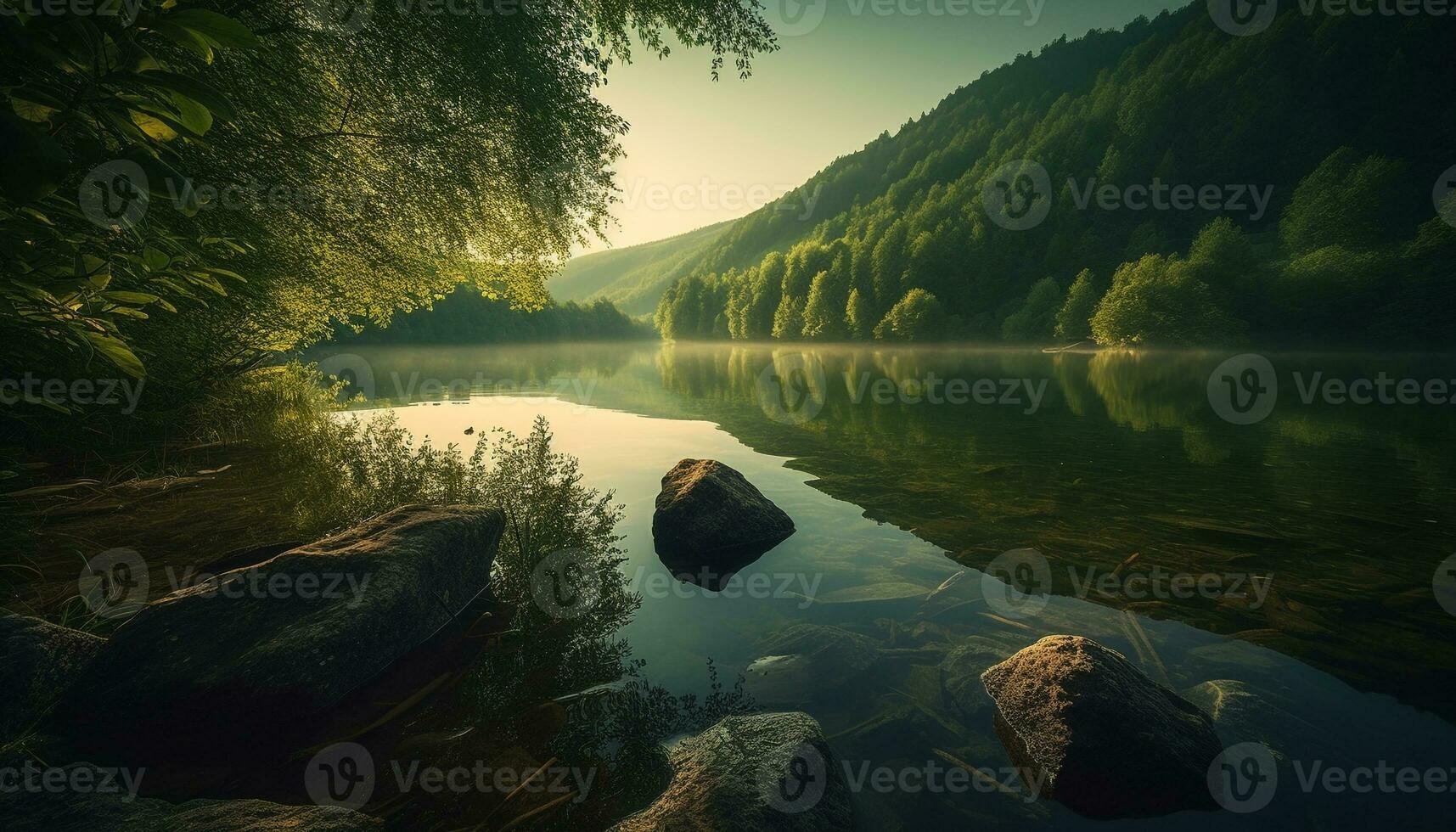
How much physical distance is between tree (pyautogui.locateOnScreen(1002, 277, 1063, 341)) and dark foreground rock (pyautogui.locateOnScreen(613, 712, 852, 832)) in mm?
95724

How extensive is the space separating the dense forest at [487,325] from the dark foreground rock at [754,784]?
79.0 meters

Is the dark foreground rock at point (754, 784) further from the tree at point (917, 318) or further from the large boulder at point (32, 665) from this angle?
the tree at point (917, 318)

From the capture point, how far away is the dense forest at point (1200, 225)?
60.4 m

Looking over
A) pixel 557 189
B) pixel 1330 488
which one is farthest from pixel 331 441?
pixel 1330 488

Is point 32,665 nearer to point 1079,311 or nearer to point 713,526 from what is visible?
point 713,526

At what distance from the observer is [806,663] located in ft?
16.9

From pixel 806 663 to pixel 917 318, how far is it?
288 ft

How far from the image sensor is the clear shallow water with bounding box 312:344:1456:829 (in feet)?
13.2

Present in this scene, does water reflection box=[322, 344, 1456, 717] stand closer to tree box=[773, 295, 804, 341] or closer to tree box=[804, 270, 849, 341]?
tree box=[804, 270, 849, 341]

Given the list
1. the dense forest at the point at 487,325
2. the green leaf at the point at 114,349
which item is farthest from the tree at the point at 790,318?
the green leaf at the point at 114,349

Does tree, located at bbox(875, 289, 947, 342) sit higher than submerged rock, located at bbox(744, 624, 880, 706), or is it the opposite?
tree, located at bbox(875, 289, 947, 342)

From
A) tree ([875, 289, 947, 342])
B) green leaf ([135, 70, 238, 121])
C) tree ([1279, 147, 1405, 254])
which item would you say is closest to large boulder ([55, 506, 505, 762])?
green leaf ([135, 70, 238, 121])

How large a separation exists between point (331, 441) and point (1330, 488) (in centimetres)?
2176

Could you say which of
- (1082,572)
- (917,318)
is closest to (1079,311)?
(917,318)
